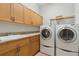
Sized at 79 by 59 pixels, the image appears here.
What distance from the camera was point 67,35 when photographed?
292 cm

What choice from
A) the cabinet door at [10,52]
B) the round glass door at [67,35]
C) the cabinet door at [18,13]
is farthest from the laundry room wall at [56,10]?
the cabinet door at [10,52]

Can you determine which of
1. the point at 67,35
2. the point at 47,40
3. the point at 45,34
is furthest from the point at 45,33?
the point at 67,35

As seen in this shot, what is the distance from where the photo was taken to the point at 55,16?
4.86 metres

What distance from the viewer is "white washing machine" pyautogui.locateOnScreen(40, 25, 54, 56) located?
127 inches

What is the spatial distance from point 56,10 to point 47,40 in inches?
79.8

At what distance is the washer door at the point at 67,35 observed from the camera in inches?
108

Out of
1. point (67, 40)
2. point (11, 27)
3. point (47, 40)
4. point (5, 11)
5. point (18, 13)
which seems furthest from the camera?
point (47, 40)

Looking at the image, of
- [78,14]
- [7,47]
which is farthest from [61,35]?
[7,47]

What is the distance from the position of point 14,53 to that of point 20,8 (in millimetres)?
1354

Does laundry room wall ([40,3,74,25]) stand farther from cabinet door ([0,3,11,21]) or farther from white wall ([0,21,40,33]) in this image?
cabinet door ([0,3,11,21])

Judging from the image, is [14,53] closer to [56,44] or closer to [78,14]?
[56,44]

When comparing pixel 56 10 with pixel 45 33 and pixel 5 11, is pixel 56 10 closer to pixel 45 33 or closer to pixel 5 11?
pixel 45 33

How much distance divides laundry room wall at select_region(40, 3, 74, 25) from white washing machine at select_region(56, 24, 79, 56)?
158cm

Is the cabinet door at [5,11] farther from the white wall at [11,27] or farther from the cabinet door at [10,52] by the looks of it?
the cabinet door at [10,52]
